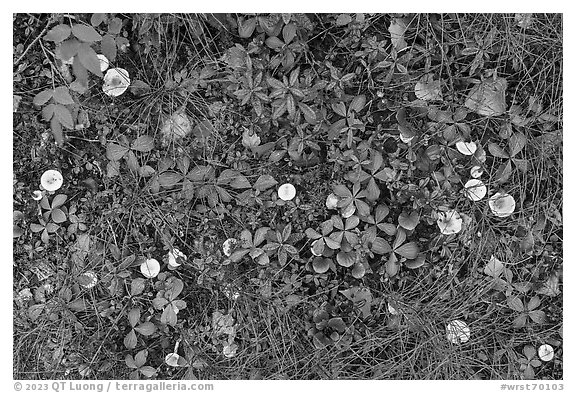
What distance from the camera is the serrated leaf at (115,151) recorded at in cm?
196

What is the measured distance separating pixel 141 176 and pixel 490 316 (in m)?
1.34

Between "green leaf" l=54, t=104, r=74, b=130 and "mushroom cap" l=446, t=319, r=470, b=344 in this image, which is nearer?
"green leaf" l=54, t=104, r=74, b=130

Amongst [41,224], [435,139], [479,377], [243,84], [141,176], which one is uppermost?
[243,84]

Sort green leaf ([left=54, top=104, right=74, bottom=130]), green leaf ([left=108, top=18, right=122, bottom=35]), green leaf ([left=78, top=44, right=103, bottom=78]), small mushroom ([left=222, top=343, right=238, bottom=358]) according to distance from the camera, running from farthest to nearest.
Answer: small mushroom ([left=222, top=343, right=238, bottom=358]), green leaf ([left=108, top=18, right=122, bottom=35]), green leaf ([left=54, top=104, right=74, bottom=130]), green leaf ([left=78, top=44, right=103, bottom=78])

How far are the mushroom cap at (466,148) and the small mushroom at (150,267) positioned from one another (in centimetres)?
114

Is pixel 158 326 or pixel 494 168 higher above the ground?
pixel 494 168

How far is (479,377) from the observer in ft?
6.59

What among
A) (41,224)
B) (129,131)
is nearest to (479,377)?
(129,131)

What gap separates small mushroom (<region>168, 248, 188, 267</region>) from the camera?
1.98 meters

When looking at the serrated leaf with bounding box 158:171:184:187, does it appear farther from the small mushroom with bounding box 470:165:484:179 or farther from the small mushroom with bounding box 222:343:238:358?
the small mushroom with bounding box 470:165:484:179

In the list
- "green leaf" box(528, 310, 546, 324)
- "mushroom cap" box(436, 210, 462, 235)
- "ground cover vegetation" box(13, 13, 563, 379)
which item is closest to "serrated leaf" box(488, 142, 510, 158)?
"ground cover vegetation" box(13, 13, 563, 379)

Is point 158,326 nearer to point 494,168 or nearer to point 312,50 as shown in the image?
point 312,50

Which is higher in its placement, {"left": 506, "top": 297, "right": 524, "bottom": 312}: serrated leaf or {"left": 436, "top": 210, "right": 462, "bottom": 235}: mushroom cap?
{"left": 436, "top": 210, "right": 462, "bottom": 235}: mushroom cap

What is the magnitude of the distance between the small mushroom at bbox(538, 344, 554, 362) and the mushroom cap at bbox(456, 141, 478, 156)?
0.74 meters
